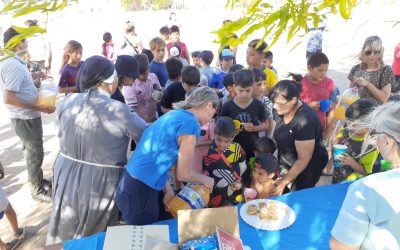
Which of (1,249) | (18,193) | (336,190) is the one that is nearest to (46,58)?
(18,193)

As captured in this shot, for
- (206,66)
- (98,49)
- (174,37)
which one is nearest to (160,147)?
(206,66)

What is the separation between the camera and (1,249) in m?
2.73

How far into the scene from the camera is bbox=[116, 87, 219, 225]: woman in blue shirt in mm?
2018

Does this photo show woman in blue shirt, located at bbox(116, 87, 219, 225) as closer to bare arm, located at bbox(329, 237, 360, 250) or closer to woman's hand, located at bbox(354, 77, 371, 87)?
bare arm, located at bbox(329, 237, 360, 250)

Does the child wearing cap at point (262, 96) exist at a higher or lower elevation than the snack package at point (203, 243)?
higher

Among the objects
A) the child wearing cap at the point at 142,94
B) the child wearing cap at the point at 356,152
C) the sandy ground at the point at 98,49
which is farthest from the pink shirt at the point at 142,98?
the child wearing cap at the point at 356,152

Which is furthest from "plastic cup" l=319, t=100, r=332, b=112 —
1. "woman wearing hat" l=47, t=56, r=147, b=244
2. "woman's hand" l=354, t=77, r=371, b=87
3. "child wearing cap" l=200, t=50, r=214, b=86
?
A: "woman wearing hat" l=47, t=56, r=147, b=244

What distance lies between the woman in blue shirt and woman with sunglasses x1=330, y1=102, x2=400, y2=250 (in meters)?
0.98

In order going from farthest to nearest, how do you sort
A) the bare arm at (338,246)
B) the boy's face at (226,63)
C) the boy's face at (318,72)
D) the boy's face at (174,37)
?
the boy's face at (174,37), the boy's face at (226,63), the boy's face at (318,72), the bare arm at (338,246)

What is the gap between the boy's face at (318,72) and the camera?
3400 millimetres

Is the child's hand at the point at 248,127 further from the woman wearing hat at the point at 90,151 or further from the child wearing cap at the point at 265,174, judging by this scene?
the woman wearing hat at the point at 90,151

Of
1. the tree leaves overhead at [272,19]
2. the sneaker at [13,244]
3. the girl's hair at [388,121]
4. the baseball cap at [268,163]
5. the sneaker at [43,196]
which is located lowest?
the sneaker at [13,244]

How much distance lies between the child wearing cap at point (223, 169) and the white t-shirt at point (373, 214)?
1.38 metres

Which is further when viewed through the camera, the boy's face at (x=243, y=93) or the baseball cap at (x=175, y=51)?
the baseball cap at (x=175, y=51)
